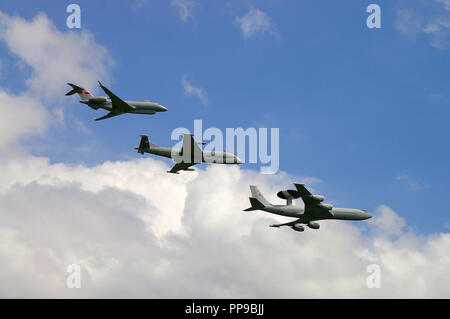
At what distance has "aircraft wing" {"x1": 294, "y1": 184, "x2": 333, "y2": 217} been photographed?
91625 millimetres

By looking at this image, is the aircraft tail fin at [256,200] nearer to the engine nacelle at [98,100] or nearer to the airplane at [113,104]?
the airplane at [113,104]

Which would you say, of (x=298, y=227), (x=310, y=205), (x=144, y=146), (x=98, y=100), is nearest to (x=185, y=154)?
(x=144, y=146)

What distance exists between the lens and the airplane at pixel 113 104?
94.2 m

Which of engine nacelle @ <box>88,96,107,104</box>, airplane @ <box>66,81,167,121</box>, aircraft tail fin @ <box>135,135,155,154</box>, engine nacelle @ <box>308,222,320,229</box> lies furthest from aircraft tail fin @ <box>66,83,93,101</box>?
engine nacelle @ <box>308,222,320,229</box>

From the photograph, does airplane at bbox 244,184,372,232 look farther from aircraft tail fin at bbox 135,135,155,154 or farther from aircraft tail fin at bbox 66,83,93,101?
aircraft tail fin at bbox 66,83,93,101

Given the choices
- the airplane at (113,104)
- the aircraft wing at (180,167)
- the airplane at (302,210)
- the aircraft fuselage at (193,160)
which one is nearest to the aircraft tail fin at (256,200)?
the airplane at (302,210)

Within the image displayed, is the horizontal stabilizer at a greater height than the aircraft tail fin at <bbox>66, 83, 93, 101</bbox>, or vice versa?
the aircraft tail fin at <bbox>66, 83, 93, 101</bbox>

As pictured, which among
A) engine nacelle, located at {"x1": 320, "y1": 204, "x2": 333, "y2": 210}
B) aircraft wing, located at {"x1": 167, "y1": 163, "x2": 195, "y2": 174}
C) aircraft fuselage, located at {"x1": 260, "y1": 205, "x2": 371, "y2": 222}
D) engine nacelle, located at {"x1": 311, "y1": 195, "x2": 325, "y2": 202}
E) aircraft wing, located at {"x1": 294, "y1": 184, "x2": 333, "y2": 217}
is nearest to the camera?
aircraft wing, located at {"x1": 294, "y1": 184, "x2": 333, "y2": 217}

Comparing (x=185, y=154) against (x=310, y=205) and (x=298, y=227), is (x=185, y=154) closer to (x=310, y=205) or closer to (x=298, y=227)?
(x=310, y=205)
